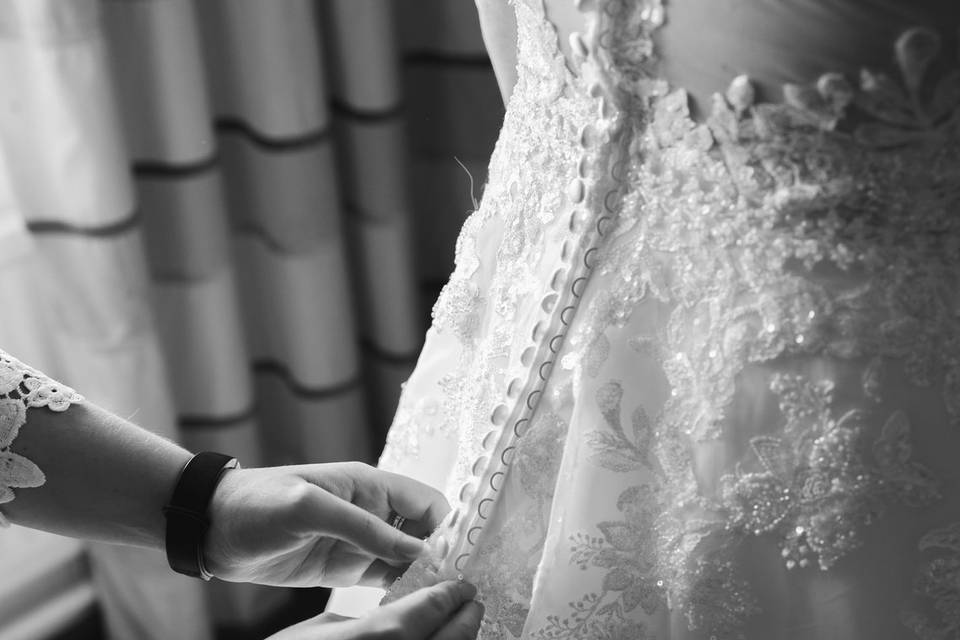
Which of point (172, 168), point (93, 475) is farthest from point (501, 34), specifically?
point (172, 168)

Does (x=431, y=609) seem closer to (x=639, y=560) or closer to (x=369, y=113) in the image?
(x=639, y=560)

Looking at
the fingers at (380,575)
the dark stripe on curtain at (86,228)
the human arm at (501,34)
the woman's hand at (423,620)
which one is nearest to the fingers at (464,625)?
the woman's hand at (423,620)

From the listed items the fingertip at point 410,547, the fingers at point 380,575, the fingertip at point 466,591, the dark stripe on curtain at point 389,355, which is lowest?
the dark stripe on curtain at point 389,355

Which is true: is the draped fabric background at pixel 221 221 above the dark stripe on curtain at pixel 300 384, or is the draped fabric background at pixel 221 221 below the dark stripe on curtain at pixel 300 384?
above

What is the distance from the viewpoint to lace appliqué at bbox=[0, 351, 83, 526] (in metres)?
0.76

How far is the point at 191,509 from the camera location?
0.76 m

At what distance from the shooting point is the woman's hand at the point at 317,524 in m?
0.72

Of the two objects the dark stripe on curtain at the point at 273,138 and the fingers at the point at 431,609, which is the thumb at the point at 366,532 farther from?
the dark stripe on curtain at the point at 273,138

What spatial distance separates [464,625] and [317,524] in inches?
4.5

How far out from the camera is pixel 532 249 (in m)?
Answer: 0.74

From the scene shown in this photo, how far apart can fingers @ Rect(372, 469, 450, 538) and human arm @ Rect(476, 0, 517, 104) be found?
32cm

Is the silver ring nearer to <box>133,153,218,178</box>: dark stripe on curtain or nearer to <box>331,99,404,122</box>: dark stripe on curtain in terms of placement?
<box>133,153,218,178</box>: dark stripe on curtain

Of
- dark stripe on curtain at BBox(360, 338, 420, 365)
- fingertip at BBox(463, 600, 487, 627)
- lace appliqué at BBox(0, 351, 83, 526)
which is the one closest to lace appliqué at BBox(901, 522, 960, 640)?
fingertip at BBox(463, 600, 487, 627)

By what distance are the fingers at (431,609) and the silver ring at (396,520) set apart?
10cm
